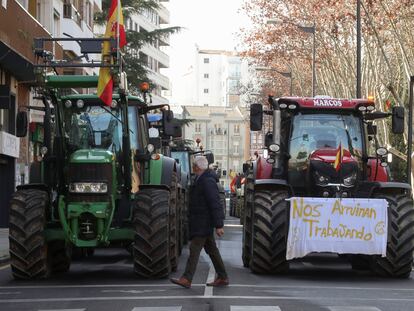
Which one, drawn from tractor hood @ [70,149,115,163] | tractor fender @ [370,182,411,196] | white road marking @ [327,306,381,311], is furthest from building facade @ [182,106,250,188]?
white road marking @ [327,306,381,311]

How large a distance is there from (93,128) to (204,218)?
9.87 ft

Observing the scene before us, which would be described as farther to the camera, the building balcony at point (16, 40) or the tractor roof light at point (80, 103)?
the building balcony at point (16, 40)

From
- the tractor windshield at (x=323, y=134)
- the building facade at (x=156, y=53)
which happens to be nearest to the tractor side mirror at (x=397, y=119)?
the tractor windshield at (x=323, y=134)

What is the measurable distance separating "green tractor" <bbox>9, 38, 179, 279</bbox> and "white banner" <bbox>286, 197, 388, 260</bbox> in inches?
82.0

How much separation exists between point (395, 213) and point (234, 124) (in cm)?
13137

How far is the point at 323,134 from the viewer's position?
17359 mm

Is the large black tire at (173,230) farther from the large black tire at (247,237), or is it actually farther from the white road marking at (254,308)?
the white road marking at (254,308)

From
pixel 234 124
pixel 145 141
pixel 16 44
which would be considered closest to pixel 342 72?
pixel 16 44

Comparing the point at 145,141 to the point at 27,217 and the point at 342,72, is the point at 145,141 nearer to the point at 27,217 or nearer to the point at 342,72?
the point at 27,217

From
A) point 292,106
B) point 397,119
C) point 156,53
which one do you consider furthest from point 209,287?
point 156,53

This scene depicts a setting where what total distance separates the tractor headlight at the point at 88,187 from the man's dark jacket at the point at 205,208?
1561 millimetres

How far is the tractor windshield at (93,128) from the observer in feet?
52.7

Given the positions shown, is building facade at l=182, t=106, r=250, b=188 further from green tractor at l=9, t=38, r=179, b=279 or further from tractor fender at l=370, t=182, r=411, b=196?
green tractor at l=9, t=38, r=179, b=279

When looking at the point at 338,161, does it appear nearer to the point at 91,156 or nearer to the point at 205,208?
the point at 205,208
